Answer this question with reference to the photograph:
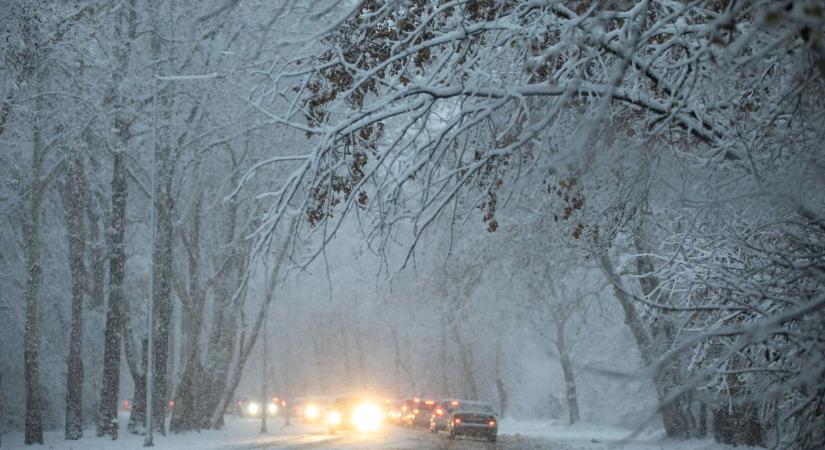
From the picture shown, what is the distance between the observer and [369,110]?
7785 mm

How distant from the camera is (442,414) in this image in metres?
38.2

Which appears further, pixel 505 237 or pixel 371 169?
pixel 505 237

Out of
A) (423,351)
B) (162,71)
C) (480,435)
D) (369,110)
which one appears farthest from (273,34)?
(423,351)

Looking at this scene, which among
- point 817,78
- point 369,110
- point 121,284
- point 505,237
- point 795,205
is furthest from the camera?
point 121,284

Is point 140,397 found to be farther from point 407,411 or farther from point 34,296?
point 407,411

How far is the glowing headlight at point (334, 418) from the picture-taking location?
41.1 meters

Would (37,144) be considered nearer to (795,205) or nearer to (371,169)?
(371,169)

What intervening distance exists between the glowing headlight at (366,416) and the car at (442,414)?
3856mm

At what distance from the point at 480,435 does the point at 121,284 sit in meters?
13.3

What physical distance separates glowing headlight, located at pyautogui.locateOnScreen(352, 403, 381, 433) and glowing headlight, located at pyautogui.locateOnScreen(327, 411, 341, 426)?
0.87 metres

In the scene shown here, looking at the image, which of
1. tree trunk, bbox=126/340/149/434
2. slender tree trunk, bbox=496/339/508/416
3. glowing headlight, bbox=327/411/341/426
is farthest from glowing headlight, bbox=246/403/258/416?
tree trunk, bbox=126/340/149/434

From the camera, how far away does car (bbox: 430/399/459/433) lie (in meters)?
36.8

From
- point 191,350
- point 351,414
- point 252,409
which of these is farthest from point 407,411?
point 252,409

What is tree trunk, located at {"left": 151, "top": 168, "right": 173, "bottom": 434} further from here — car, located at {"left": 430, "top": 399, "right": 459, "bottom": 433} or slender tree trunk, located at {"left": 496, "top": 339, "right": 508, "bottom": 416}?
slender tree trunk, located at {"left": 496, "top": 339, "right": 508, "bottom": 416}
